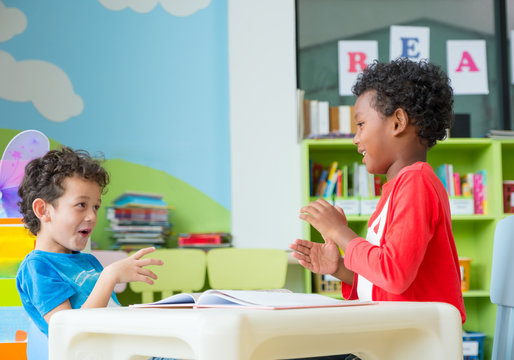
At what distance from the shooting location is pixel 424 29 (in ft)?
12.1

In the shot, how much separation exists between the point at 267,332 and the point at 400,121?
78 cm

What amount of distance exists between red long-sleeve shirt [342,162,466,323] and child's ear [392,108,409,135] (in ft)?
0.49

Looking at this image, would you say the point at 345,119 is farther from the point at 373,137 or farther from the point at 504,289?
the point at 504,289

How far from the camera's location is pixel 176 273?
3.05m

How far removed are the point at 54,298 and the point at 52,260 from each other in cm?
14

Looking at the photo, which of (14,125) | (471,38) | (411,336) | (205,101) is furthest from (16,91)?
(411,336)

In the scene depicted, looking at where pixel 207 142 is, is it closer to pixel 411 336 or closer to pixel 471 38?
pixel 471 38

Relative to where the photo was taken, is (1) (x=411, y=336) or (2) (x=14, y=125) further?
(2) (x=14, y=125)

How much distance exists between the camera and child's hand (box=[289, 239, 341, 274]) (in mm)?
1293

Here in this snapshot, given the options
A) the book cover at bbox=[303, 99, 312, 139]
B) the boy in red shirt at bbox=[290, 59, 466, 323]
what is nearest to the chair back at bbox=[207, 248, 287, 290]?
the book cover at bbox=[303, 99, 312, 139]

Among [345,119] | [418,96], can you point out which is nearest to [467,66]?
[345,119]

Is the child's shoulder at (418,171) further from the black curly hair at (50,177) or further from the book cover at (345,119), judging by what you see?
the book cover at (345,119)

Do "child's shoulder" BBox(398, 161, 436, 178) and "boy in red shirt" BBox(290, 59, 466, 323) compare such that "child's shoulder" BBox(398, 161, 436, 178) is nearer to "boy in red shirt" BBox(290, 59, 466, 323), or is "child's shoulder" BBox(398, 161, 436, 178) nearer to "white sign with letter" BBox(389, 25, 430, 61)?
"boy in red shirt" BBox(290, 59, 466, 323)

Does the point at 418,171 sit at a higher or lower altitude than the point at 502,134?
lower
